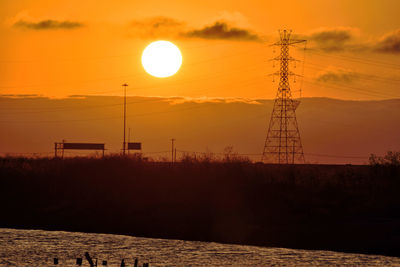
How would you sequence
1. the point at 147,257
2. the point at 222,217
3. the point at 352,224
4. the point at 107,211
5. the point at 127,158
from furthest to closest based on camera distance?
1. the point at 127,158
2. the point at 107,211
3. the point at 222,217
4. the point at 352,224
5. the point at 147,257

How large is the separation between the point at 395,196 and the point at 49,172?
125ft

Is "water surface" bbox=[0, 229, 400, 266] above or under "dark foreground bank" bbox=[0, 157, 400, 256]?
under

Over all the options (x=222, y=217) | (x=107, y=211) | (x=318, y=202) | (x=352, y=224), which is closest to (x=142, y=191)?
(x=107, y=211)

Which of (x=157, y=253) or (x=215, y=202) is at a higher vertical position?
(x=215, y=202)

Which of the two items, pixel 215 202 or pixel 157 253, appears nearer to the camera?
pixel 157 253

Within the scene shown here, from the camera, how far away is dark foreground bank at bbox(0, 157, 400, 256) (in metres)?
62.3

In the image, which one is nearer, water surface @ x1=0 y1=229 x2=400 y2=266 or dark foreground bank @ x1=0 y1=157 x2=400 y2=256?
water surface @ x1=0 y1=229 x2=400 y2=266

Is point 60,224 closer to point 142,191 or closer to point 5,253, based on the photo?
point 142,191

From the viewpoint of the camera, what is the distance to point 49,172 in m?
85.9

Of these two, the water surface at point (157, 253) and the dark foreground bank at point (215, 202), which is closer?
the water surface at point (157, 253)

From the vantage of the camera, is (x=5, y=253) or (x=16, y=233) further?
(x=16, y=233)

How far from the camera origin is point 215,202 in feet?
234

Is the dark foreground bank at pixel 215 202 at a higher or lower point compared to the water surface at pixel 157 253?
higher

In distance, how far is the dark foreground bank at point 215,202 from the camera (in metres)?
62.3
